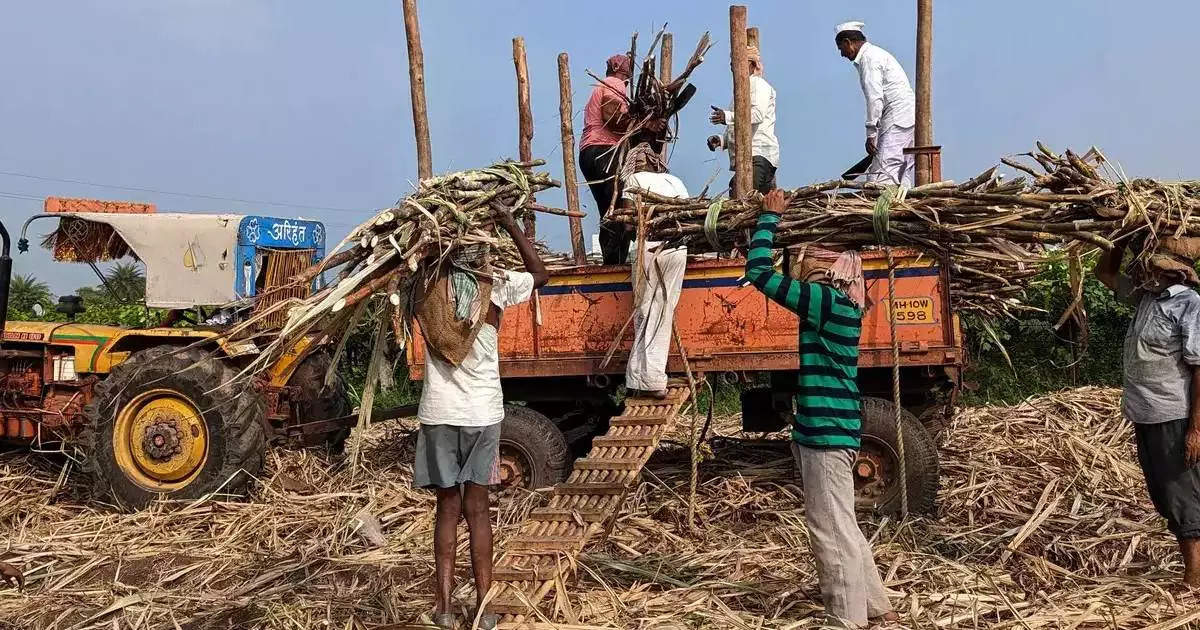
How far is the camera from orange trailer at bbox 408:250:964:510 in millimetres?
6352

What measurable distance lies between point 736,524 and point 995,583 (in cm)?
188

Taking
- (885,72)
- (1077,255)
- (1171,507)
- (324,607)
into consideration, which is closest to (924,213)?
(1077,255)

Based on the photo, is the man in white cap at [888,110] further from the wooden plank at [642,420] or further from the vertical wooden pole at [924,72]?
the wooden plank at [642,420]

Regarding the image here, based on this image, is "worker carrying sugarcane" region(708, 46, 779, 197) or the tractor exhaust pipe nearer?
the tractor exhaust pipe

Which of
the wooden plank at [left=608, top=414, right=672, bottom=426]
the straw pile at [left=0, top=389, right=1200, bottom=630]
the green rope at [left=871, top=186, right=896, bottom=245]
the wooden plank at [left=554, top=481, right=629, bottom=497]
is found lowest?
the straw pile at [left=0, top=389, right=1200, bottom=630]

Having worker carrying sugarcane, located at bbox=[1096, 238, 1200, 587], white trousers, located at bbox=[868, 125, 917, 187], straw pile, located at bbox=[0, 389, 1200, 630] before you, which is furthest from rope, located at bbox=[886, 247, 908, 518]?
white trousers, located at bbox=[868, 125, 917, 187]

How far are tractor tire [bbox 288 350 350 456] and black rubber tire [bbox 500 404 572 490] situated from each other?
5.31 ft

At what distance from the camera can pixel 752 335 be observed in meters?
6.67

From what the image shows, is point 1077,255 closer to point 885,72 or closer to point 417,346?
point 885,72

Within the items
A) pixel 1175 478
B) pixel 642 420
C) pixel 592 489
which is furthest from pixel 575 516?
pixel 1175 478

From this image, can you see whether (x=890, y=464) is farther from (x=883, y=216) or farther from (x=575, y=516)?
(x=575, y=516)

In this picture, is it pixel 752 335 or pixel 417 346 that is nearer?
pixel 752 335

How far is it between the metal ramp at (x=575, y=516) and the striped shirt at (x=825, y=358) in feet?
4.41

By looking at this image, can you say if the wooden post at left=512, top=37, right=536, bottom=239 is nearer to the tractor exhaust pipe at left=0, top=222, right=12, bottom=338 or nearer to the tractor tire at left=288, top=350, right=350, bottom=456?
the tractor tire at left=288, top=350, right=350, bottom=456
